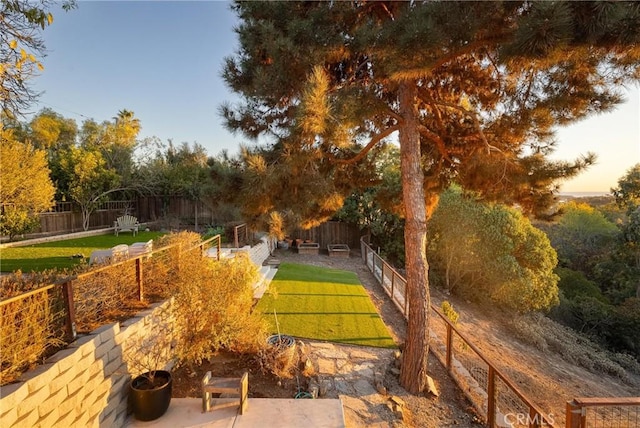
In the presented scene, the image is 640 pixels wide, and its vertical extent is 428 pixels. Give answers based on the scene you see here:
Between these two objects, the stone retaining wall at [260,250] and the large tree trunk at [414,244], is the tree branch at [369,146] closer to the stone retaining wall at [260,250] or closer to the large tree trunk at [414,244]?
the large tree trunk at [414,244]

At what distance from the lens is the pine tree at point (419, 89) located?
3.23m

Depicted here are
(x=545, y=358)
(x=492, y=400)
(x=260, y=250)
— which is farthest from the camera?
(x=260, y=250)

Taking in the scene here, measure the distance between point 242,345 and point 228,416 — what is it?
1342 mm

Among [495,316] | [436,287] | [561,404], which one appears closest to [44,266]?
[561,404]

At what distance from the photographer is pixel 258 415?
362cm

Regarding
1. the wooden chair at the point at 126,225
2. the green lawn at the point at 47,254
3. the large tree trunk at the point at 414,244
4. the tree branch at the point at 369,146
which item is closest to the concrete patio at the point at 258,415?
the large tree trunk at the point at 414,244

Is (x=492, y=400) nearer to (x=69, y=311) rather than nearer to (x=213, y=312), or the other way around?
(x=213, y=312)

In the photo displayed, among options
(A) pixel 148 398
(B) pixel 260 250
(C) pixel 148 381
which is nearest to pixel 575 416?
(A) pixel 148 398

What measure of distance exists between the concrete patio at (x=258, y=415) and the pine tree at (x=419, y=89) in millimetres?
1693

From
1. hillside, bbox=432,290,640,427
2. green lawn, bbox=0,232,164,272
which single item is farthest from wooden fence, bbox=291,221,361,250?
green lawn, bbox=0,232,164,272

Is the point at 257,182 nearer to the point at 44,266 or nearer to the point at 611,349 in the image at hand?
the point at 44,266

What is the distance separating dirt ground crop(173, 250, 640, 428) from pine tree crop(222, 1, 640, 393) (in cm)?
58

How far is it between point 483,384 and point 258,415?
3782 mm

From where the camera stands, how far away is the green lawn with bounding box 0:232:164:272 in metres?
8.00
